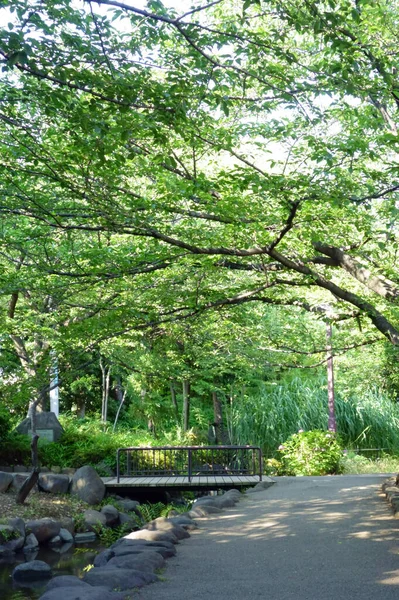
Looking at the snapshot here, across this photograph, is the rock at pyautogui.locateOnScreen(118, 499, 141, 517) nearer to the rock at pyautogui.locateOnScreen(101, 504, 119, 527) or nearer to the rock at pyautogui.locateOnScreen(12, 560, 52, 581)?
the rock at pyautogui.locateOnScreen(101, 504, 119, 527)

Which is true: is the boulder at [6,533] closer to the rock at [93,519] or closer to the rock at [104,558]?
the rock at [93,519]

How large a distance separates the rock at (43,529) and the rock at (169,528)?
3639 mm

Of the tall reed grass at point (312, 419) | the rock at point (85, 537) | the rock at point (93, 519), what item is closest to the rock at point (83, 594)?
the rock at point (85, 537)

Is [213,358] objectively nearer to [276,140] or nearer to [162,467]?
[162,467]

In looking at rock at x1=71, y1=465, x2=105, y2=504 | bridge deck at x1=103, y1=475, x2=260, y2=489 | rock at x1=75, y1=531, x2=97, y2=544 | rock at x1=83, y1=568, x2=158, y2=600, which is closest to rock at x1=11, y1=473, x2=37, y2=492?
rock at x1=71, y1=465, x2=105, y2=504

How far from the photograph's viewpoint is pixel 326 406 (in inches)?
802

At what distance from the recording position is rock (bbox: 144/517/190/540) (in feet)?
25.7

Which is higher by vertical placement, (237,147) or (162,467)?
(237,147)

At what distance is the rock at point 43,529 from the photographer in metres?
11.5

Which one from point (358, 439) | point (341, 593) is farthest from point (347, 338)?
point (341, 593)

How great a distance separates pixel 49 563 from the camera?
9.95 metres

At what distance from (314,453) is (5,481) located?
24.6ft

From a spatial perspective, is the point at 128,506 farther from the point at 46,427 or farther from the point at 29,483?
the point at 46,427

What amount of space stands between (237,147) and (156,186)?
2.23 meters
